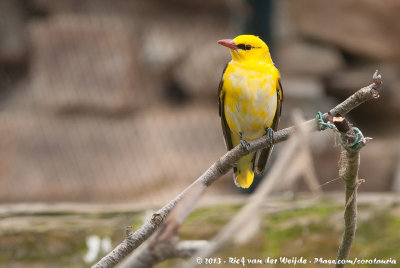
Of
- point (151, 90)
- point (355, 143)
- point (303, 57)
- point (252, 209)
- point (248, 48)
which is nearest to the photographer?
point (252, 209)

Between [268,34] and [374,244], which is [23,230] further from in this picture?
[268,34]

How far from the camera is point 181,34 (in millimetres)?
5629

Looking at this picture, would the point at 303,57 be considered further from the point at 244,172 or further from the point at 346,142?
the point at 346,142

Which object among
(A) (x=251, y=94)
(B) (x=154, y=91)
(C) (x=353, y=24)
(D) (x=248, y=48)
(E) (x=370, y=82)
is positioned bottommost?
A: (A) (x=251, y=94)

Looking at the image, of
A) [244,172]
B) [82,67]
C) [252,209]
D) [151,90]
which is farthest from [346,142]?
[151,90]

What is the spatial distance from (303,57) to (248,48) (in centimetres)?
356

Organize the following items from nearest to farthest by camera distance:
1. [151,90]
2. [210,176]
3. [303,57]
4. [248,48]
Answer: [210,176], [248,48], [303,57], [151,90]

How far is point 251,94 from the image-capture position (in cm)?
201

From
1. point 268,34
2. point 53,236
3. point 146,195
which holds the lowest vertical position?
point 53,236

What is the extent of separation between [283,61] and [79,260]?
3290mm

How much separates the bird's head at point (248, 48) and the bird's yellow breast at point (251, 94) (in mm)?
22

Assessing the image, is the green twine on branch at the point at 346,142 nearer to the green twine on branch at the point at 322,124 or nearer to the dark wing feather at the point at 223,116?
the green twine on branch at the point at 322,124

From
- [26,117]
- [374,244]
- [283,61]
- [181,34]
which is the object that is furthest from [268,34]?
[374,244]

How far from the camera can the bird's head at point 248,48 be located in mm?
1970
